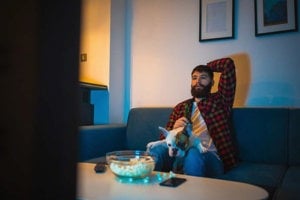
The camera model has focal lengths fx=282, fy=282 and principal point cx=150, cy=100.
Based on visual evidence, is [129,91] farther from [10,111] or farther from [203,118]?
[10,111]

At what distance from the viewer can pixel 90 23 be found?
2533 millimetres

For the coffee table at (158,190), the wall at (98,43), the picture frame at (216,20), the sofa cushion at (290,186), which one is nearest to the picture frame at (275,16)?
the picture frame at (216,20)

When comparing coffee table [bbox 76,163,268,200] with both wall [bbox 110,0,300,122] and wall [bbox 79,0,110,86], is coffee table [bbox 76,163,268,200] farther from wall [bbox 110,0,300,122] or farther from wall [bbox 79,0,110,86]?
wall [bbox 79,0,110,86]

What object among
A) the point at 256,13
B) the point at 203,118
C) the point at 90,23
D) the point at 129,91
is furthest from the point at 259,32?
the point at 90,23

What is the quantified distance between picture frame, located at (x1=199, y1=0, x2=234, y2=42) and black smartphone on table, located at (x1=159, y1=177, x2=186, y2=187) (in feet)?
4.62

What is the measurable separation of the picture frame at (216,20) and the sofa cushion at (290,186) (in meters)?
1.10

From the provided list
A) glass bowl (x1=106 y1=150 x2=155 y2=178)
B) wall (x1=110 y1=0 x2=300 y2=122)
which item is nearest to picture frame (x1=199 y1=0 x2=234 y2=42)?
wall (x1=110 y1=0 x2=300 y2=122)

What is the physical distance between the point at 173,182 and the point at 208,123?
2.23ft

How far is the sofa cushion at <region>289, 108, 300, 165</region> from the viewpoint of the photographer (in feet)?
5.23

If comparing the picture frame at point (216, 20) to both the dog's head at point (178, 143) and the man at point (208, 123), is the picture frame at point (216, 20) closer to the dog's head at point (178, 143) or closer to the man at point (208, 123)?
the man at point (208, 123)

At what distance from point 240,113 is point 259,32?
64 centimetres

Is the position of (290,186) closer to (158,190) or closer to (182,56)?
(158,190)

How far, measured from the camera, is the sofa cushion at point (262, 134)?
1.64 metres

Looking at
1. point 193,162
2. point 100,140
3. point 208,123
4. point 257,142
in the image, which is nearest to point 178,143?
point 193,162
